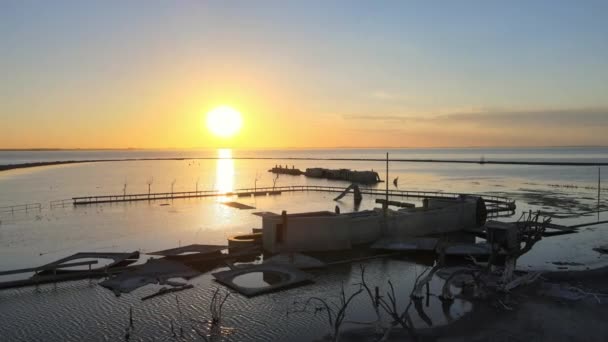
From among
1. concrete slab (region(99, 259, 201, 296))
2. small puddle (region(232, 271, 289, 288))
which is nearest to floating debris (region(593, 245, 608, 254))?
small puddle (region(232, 271, 289, 288))

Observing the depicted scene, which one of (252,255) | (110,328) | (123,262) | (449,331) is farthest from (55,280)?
(449,331)

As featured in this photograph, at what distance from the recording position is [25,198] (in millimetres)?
59125

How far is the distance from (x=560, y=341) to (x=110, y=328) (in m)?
16.1

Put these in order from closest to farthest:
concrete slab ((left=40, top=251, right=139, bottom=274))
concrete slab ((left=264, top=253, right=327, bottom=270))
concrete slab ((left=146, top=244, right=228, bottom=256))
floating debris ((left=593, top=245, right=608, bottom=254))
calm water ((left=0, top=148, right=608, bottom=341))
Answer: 1. calm water ((left=0, top=148, right=608, bottom=341))
2. concrete slab ((left=40, top=251, right=139, bottom=274))
3. concrete slab ((left=264, top=253, right=327, bottom=270))
4. concrete slab ((left=146, top=244, right=228, bottom=256))
5. floating debris ((left=593, top=245, right=608, bottom=254))

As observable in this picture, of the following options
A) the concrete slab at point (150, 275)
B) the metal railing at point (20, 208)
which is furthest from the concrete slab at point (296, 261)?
the metal railing at point (20, 208)

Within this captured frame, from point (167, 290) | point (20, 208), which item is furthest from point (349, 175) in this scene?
point (167, 290)

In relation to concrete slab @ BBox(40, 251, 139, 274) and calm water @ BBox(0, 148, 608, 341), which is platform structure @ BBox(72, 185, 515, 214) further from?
concrete slab @ BBox(40, 251, 139, 274)

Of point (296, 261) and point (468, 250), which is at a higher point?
point (468, 250)

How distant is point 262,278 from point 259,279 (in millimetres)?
223

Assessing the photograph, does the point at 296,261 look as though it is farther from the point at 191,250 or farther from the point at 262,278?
the point at 191,250

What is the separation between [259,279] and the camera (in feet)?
75.2

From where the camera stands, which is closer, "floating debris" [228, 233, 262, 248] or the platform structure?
"floating debris" [228, 233, 262, 248]

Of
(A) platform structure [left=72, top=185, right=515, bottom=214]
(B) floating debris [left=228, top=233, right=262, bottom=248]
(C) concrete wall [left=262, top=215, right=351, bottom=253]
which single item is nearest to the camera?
(C) concrete wall [left=262, top=215, right=351, bottom=253]

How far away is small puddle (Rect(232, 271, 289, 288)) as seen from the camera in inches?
866
